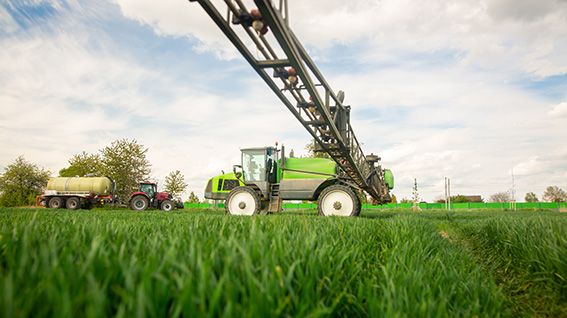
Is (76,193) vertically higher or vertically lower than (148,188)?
lower

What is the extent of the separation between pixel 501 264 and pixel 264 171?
351 inches

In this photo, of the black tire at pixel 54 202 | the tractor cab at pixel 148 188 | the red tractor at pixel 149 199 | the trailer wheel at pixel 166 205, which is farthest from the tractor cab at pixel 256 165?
the black tire at pixel 54 202

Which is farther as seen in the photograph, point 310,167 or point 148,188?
point 148,188

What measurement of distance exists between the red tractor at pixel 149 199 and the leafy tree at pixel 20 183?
30.3m

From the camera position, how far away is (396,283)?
1.93 meters

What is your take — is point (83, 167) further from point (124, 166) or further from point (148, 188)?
point (148, 188)

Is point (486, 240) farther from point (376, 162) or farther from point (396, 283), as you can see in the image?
point (376, 162)

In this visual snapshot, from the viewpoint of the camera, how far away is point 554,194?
70.1 m

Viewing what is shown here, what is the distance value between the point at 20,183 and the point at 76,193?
30.9 metres

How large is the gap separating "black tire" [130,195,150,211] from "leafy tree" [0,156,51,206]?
31.1 m

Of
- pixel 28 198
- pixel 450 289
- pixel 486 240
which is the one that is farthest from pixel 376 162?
pixel 28 198

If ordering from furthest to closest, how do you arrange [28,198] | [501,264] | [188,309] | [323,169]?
1. [28,198]
2. [323,169]
3. [501,264]
4. [188,309]

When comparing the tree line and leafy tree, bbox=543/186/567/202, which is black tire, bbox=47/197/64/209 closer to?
the tree line

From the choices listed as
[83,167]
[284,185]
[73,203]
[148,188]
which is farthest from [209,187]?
[83,167]
